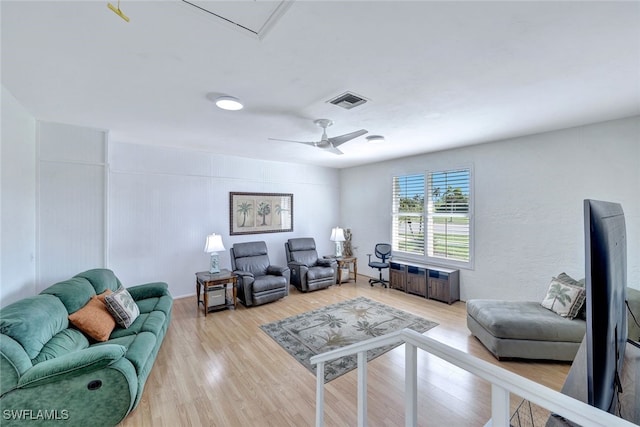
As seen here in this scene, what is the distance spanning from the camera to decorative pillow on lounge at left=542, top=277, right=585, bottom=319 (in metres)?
2.89

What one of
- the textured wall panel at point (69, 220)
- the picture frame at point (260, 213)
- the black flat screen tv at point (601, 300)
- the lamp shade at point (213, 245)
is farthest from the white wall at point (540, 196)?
the textured wall panel at point (69, 220)

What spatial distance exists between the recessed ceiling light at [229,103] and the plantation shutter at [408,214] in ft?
12.8

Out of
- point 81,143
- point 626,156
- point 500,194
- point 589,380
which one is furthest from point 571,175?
point 81,143

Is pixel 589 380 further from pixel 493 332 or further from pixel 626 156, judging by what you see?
pixel 626 156

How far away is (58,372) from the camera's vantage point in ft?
5.93

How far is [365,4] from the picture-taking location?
4.63 ft

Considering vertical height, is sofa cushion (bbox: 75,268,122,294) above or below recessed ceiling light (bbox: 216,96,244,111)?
below

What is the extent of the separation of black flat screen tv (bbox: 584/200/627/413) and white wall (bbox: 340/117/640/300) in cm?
361

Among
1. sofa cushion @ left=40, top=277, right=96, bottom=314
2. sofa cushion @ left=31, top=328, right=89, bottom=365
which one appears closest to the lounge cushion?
sofa cushion @ left=40, top=277, right=96, bottom=314

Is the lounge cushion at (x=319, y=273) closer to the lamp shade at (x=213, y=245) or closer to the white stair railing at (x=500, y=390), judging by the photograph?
the lamp shade at (x=213, y=245)

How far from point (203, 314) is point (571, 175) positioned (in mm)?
5562

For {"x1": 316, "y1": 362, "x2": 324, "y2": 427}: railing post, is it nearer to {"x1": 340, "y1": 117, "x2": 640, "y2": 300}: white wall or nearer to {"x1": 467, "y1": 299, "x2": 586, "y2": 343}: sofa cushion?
{"x1": 467, "y1": 299, "x2": 586, "y2": 343}: sofa cushion

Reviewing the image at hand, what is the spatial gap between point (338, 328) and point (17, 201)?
3848 mm

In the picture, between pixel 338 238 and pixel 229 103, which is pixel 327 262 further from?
pixel 229 103
